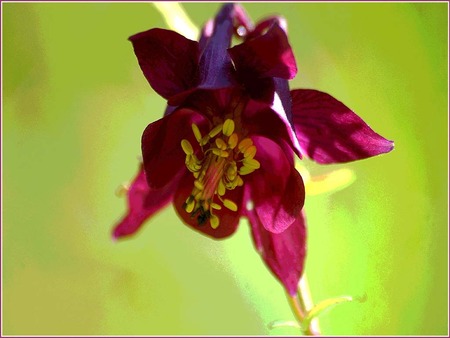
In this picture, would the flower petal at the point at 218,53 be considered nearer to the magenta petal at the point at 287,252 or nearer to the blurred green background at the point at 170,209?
the magenta petal at the point at 287,252

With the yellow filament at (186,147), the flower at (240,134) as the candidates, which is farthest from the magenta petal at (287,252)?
the yellow filament at (186,147)

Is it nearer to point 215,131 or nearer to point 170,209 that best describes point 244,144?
point 215,131

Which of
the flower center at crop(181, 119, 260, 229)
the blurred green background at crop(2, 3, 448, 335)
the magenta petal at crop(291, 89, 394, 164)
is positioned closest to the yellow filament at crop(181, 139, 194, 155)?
the flower center at crop(181, 119, 260, 229)

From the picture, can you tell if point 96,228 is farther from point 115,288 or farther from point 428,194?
point 428,194

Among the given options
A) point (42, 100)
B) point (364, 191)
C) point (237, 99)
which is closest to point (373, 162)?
point (364, 191)

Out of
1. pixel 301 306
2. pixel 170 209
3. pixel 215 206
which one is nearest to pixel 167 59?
pixel 215 206

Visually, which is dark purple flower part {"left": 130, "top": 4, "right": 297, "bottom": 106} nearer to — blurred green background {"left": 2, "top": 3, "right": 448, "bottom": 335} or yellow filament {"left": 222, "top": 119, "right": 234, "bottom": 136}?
yellow filament {"left": 222, "top": 119, "right": 234, "bottom": 136}

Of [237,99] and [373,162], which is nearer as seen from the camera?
[237,99]
